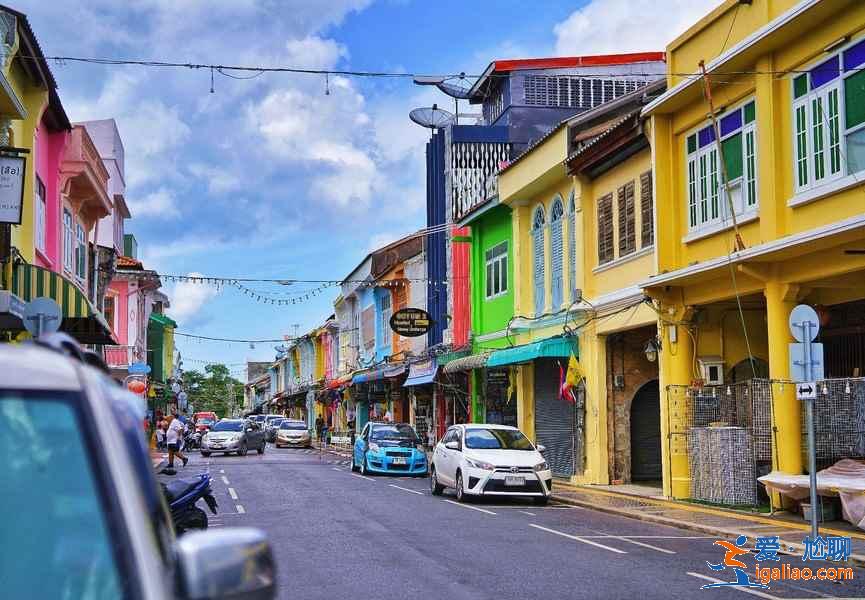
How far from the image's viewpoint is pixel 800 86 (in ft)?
56.2

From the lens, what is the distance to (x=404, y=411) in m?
49.9

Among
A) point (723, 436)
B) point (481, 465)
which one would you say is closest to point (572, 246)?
point (481, 465)

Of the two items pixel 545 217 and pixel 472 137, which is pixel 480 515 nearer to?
pixel 545 217

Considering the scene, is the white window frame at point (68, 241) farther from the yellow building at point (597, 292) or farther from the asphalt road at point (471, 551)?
the yellow building at point (597, 292)

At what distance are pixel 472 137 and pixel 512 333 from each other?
30.4ft

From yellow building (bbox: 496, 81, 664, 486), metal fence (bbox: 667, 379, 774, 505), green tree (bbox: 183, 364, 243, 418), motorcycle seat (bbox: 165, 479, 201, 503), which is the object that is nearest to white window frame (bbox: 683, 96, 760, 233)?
yellow building (bbox: 496, 81, 664, 486)

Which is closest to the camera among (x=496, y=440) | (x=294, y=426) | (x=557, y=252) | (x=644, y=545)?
(x=644, y=545)

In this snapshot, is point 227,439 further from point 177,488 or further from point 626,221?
point 177,488

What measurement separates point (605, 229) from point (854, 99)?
983 centimetres

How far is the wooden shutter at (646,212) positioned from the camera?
22.6 m

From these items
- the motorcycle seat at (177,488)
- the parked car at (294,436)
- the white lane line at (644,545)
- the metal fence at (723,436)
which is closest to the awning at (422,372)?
the metal fence at (723,436)

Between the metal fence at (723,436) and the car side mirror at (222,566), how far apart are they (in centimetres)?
1615

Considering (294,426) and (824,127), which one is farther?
(294,426)

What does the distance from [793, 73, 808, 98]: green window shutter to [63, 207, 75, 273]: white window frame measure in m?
18.5
